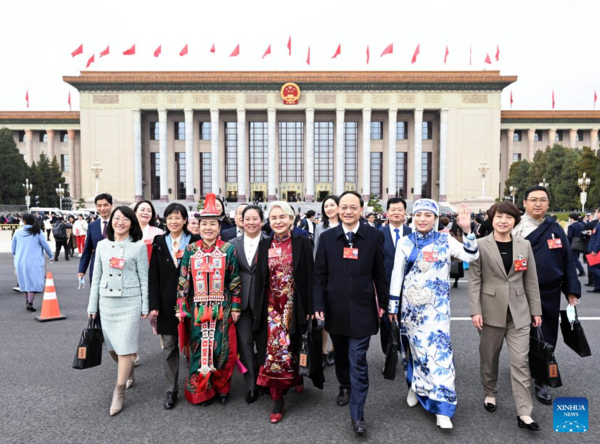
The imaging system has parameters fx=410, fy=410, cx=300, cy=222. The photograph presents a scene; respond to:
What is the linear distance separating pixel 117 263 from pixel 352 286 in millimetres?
2462

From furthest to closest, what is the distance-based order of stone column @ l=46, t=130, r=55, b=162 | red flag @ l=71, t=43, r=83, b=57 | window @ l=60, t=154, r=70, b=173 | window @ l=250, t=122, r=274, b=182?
window @ l=60, t=154, r=70, b=173, stone column @ l=46, t=130, r=55, b=162, window @ l=250, t=122, r=274, b=182, red flag @ l=71, t=43, r=83, b=57

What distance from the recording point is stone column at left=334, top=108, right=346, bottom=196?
5041 cm

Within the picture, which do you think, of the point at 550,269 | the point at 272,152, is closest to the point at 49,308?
the point at 550,269

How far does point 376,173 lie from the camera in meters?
55.0

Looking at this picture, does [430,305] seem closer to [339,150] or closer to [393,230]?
[393,230]

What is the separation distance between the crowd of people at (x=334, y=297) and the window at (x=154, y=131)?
54094 millimetres

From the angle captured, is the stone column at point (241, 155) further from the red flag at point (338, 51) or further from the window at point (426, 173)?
the window at point (426, 173)

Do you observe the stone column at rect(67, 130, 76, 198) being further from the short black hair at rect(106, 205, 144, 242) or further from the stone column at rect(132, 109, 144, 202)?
the short black hair at rect(106, 205, 144, 242)

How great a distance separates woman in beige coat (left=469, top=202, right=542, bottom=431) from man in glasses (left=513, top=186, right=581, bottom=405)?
1.81 ft

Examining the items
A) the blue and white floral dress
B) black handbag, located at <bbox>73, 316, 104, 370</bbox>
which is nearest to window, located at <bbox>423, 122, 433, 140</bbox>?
the blue and white floral dress

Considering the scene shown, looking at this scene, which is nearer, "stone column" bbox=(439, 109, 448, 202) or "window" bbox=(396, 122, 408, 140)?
"stone column" bbox=(439, 109, 448, 202)

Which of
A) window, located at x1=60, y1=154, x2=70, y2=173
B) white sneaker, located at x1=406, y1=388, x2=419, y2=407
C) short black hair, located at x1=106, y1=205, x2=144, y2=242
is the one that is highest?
window, located at x1=60, y1=154, x2=70, y2=173

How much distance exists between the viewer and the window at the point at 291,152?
178 feet

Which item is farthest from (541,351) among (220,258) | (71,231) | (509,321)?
(71,231)
